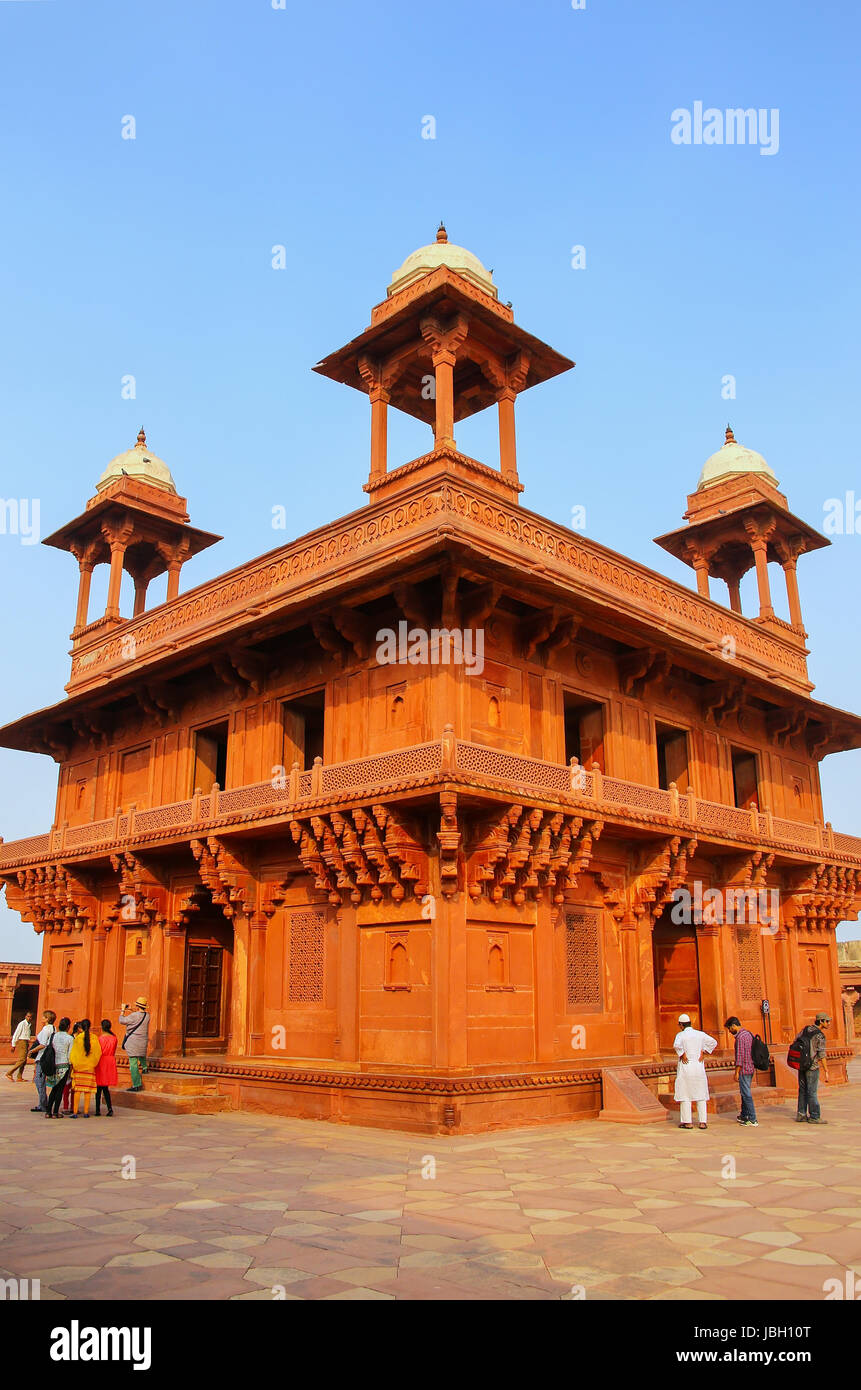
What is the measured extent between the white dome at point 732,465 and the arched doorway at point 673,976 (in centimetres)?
1008

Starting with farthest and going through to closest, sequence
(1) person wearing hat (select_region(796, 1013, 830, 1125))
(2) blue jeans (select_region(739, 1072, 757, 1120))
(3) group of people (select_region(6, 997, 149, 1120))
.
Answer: (3) group of people (select_region(6, 997, 149, 1120))
(1) person wearing hat (select_region(796, 1013, 830, 1125))
(2) blue jeans (select_region(739, 1072, 757, 1120))

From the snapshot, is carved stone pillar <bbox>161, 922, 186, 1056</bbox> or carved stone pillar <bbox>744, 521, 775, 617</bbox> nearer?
carved stone pillar <bbox>161, 922, 186, 1056</bbox>

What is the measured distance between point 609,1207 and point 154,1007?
11724 mm

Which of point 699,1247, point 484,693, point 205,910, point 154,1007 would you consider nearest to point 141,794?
point 205,910

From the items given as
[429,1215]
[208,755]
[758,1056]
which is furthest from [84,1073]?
[758,1056]

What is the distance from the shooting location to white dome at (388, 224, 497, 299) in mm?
16891

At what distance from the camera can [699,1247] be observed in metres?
Result: 6.20

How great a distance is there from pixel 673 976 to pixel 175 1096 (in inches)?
338

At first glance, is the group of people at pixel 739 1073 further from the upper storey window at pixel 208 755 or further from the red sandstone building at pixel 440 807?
the upper storey window at pixel 208 755

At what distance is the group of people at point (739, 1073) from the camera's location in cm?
1290

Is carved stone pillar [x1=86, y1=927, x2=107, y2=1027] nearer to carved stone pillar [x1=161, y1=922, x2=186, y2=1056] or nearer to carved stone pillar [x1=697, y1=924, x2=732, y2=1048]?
carved stone pillar [x1=161, y1=922, x2=186, y2=1056]

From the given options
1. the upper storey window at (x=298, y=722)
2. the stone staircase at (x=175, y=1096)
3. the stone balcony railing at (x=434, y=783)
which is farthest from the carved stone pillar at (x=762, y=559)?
the stone staircase at (x=175, y=1096)

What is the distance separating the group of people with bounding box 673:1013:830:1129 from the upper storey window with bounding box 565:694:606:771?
4.71m

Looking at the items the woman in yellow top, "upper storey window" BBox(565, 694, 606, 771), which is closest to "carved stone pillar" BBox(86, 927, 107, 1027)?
the woman in yellow top
